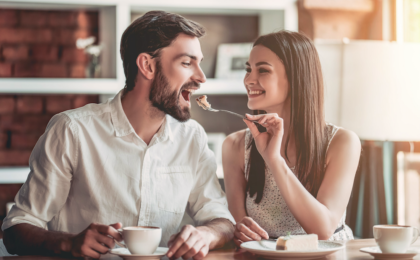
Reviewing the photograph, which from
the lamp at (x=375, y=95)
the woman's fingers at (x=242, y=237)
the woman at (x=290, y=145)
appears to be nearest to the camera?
the woman's fingers at (x=242, y=237)

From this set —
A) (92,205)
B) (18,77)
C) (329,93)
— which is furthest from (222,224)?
(18,77)

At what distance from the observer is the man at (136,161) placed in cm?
135

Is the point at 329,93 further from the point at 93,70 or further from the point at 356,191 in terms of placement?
the point at 93,70

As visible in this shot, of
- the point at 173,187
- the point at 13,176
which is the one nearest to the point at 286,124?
the point at 173,187

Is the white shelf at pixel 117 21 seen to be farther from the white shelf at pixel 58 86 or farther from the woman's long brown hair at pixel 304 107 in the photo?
the woman's long brown hair at pixel 304 107

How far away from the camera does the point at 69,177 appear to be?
1414 mm

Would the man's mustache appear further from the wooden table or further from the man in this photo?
the wooden table

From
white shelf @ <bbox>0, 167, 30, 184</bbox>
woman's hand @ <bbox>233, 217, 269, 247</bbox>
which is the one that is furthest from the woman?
white shelf @ <bbox>0, 167, 30, 184</bbox>

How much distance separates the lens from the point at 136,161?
1473mm

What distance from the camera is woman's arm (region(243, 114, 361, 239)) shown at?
1.52 m

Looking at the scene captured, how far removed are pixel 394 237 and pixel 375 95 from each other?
1.31 m

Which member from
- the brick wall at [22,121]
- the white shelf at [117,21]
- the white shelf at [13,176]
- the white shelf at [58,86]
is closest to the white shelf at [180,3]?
the white shelf at [117,21]

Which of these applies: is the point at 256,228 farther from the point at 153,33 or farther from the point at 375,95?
the point at 375,95

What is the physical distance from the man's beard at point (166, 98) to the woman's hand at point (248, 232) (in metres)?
0.45
